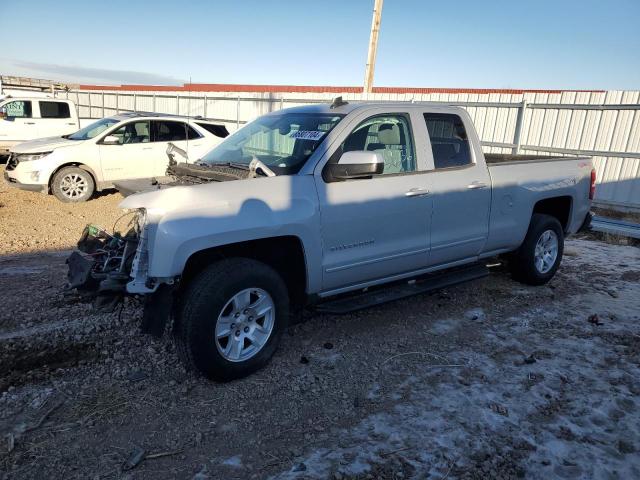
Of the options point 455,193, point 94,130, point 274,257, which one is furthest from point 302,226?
point 94,130

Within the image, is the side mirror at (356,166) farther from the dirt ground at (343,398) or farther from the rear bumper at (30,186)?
the rear bumper at (30,186)

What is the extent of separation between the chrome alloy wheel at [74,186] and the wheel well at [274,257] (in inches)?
274

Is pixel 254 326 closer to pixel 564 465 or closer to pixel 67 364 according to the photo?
pixel 67 364

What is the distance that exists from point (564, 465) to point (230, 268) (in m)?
2.31

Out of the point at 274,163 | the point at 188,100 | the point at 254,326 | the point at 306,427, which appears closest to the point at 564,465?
the point at 306,427

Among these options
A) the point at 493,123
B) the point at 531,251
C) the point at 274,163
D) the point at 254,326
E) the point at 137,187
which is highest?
the point at 493,123

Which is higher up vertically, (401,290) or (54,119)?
(54,119)

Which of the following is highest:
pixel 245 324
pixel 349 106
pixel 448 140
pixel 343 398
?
pixel 349 106

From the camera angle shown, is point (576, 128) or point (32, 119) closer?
point (576, 128)

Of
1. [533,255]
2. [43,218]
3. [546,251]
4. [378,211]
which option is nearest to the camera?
[378,211]

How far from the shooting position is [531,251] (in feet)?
18.2

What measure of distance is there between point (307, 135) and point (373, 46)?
1158 cm

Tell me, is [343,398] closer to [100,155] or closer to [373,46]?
[100,155]

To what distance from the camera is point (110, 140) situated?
966 centimetres
